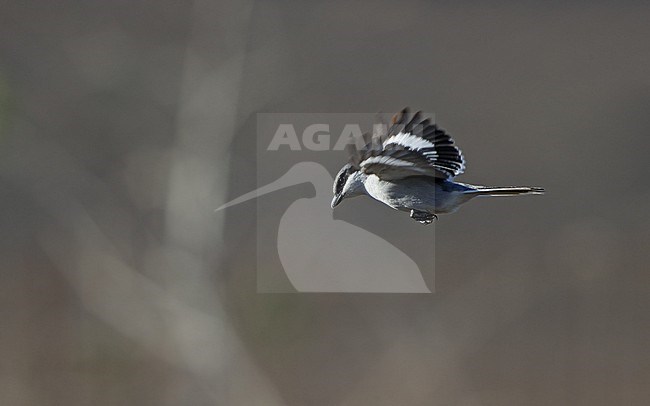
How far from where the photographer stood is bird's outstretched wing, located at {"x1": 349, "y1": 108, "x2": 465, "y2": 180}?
40.9 inches

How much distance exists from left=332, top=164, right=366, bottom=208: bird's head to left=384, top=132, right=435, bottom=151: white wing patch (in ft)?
0.19

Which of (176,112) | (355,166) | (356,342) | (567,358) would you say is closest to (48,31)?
(176,112)

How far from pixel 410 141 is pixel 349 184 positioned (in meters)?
0.08

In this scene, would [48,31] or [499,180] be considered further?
[48,31]

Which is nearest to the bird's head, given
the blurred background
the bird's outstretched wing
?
the bird's outstretched wing

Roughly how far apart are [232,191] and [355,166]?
2.98m

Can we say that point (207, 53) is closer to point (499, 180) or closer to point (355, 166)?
point (499, 180)

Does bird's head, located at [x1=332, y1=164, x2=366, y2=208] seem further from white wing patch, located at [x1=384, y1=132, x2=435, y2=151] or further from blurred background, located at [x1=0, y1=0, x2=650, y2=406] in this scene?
blurred background, located at [x1=0, y1=0, x2=650, y2=406]

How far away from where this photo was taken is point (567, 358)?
12.7 ft

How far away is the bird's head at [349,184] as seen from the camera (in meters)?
1.09

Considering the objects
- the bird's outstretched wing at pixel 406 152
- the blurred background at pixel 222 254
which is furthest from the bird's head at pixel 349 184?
Result: the blurred background at pixel 222 254

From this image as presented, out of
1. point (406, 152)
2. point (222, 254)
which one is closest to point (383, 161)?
point (406, 152)

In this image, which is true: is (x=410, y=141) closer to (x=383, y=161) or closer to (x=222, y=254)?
(x=383, y=161)

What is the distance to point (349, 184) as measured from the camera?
1.09 m
